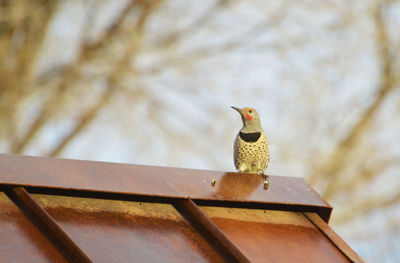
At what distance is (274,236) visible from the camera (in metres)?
3.79

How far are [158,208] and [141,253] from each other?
1.43ft

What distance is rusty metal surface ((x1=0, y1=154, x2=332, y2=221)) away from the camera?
141 inches

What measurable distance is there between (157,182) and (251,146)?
8.35 feet

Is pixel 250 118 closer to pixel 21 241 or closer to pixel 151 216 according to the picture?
pixel 151 216

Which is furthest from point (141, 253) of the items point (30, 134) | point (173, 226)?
point (30, 134)

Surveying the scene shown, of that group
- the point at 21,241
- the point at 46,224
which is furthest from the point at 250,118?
the point at 21,241

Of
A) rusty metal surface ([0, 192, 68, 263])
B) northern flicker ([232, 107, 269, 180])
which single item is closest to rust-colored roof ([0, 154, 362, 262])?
rusty metal surface ([0, 192, 68, 263])

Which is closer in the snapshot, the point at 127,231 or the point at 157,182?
the point at 127,231

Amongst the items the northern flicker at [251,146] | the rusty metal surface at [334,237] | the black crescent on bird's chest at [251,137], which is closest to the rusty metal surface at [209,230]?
the rusty metal surface at [334,237]

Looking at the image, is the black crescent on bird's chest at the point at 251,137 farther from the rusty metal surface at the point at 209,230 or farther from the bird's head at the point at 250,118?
the rusty metal surface at the point at 209,230

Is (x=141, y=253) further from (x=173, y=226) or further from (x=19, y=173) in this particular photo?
(x=19, y=173)

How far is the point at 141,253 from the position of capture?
332 cm

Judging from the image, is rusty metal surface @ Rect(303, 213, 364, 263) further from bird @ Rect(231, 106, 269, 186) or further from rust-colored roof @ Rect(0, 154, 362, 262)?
bird @ Rect(231, 106, 269, 186)

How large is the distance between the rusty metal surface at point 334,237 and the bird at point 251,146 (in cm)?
221
